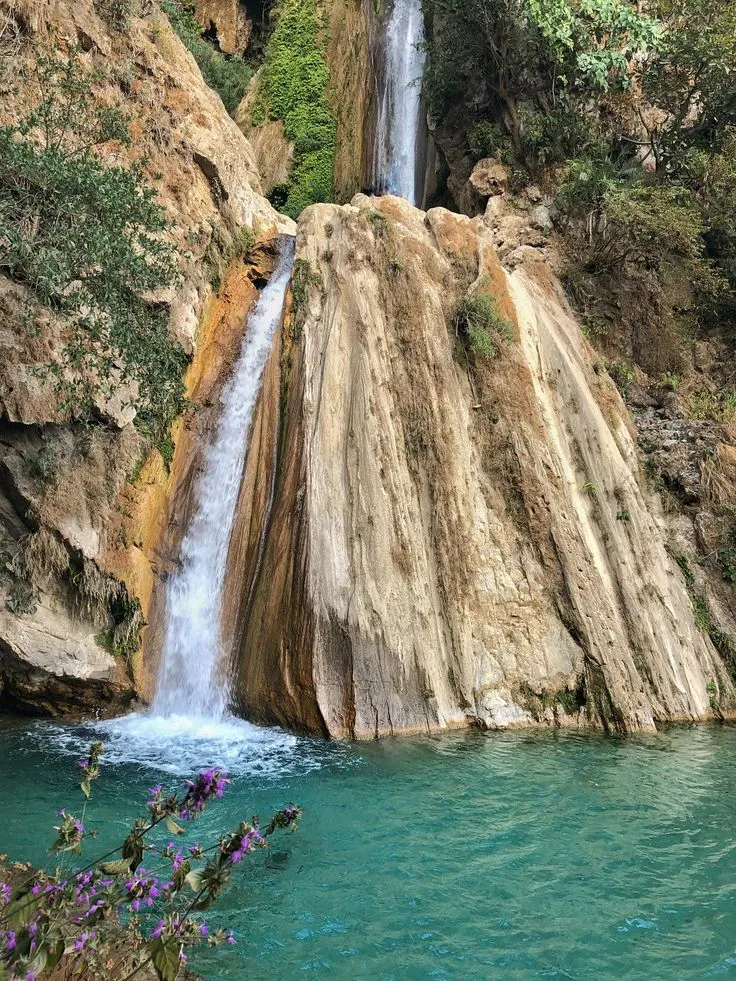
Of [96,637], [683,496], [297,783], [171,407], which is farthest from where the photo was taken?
[683,496]

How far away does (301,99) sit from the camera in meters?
29.5

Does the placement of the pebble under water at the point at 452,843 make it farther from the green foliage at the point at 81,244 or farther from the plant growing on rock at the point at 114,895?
the green foliage at the point at 81,244

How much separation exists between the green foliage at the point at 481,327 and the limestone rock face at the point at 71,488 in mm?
4942

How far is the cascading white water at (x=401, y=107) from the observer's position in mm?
24672

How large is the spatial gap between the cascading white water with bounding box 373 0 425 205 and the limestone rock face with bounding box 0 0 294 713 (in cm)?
1041

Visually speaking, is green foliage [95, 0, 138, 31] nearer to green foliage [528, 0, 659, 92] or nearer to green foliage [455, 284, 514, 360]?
green foliage [528, 0, 659, 92]

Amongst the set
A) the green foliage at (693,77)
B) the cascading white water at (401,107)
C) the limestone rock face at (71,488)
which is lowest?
the limestone rock face at (71,488)

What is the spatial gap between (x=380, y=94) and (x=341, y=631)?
21.9 m

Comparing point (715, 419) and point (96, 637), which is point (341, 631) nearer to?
point (96, 637)

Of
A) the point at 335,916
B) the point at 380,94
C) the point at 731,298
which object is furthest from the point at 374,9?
the point at 335,916

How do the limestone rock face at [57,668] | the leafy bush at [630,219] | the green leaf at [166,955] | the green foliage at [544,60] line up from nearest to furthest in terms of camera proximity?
the green leaf at [166,955] → the limestone rock face at [57,668] → the leafy bush at [630,219] → the green foliage at [544,60]

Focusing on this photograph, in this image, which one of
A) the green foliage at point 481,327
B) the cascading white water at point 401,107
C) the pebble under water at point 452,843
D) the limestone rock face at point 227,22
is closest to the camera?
the pebble under water at point 452,843

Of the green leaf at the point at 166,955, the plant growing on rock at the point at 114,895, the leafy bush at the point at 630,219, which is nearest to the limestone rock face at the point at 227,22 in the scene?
the leafy bush at the point at 630,219

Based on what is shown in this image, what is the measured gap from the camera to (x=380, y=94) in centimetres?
2633
